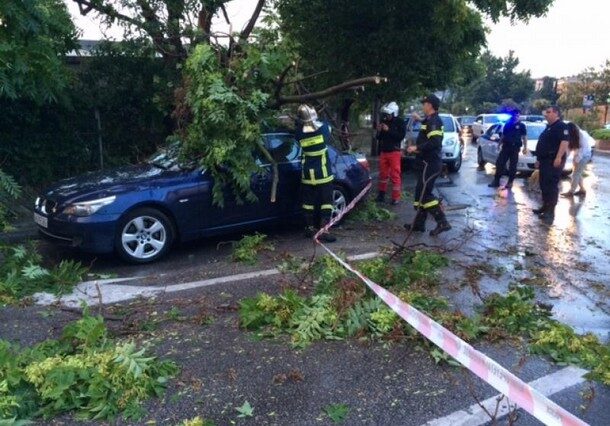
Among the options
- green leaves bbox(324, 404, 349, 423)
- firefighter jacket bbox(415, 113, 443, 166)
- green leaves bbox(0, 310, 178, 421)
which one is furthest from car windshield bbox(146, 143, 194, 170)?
green leaves bbox(324, 404, 349, 423)

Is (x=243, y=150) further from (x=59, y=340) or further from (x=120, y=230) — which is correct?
(x=59, y=340)

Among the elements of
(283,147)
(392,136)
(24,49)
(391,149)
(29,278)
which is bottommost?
(29,278)

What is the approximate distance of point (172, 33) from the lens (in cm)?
920

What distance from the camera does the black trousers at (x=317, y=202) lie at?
717 cm

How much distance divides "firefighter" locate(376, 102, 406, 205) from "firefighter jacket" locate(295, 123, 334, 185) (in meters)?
3.31

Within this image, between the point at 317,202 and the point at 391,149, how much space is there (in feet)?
11.5

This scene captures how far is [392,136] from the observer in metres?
10.2

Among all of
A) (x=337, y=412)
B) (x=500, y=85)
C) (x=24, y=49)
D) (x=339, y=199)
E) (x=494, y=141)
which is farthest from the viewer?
(x=500, y=85)

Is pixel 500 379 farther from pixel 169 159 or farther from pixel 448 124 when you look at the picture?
pixel 448 124

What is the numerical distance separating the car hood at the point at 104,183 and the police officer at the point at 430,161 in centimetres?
332

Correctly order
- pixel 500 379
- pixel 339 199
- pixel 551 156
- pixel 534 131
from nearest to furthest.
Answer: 1. pixel 500 379
2. pixel 339 199
3. pixel 551 156
4. pixel 534 131

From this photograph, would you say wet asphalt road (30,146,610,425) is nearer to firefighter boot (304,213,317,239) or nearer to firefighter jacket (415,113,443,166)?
firefighter boot (304,213,317,239)

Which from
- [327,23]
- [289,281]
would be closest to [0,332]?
[289,281]

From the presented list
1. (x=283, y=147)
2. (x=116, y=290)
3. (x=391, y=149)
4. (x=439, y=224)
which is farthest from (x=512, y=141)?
(x=116, y=290)
